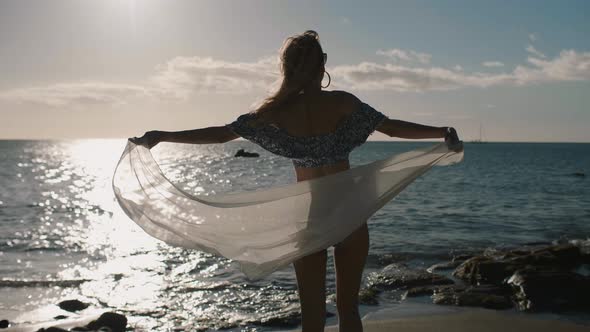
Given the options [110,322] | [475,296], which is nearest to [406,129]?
[110,322]

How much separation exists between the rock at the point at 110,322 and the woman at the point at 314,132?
4.70m

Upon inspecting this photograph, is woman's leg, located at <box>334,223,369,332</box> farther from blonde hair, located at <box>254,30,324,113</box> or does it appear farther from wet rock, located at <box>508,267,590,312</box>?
wet rock, located at <box>508,267,590,312</box>

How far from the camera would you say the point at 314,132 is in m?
3.73

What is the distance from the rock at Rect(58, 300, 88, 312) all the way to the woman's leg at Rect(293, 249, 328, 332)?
6525 millimetres

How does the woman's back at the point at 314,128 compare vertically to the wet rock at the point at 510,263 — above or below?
above

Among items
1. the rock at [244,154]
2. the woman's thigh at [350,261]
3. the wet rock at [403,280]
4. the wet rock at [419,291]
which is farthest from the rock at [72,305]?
the rock at [244,154]

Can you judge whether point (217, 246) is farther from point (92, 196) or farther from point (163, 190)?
point (92, 196)

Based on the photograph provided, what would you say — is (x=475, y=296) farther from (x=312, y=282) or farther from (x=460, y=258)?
(x=312, y=282)

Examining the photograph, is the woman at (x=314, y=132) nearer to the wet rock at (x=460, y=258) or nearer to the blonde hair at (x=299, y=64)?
the blonde hair at (x=299, y=64)

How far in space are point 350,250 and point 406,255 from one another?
34.6 feet

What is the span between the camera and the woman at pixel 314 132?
12.0 ft

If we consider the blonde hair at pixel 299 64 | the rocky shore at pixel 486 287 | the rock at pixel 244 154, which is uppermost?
the blonde hair at pixel 299 64

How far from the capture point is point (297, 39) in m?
3.62

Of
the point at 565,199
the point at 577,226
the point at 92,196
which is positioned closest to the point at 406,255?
the point at 577,226
